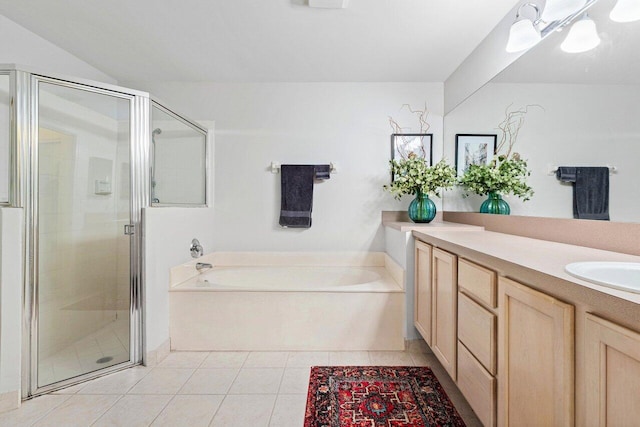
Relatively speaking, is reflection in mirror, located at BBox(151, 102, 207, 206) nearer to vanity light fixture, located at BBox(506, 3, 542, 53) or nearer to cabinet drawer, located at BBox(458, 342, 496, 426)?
cabinet drawer, located at BBox(458, 342, 496, 426)

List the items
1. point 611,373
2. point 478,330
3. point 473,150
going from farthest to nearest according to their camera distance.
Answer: point 473,150
point 478,330
point 611,373

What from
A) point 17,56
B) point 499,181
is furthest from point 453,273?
point 17,56

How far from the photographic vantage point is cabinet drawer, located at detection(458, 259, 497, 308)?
109cm

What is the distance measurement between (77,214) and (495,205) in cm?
270

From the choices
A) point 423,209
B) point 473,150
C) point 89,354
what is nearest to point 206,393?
point 89,354

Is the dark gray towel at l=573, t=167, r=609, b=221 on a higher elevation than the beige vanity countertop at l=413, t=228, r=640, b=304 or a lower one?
higher

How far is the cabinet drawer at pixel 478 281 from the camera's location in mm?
1093

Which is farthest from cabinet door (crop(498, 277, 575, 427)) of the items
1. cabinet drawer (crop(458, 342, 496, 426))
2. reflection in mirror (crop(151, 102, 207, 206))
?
reflection in mirror (crop(151, 102, 207, 206))

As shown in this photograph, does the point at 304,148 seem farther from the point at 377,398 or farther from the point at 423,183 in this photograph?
the point at 377,398

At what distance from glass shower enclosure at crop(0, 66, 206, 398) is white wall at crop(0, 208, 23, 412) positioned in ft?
0.15

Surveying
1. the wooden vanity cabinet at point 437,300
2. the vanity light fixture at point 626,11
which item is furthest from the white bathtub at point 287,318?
the vanity light fixture at point 626,11

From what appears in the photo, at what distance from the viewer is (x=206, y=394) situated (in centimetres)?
161

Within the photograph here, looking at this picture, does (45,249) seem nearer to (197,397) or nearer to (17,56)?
(197,397)

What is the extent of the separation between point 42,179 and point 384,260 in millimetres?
2471
